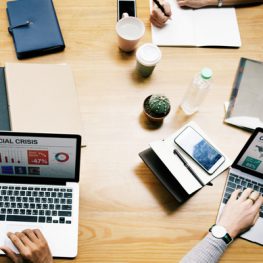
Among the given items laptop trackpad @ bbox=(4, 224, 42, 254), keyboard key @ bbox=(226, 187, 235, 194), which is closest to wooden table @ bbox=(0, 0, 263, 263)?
keyboard key @ bbox=(226, 187, 235, 194)

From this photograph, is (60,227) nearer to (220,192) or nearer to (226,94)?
(220,192)

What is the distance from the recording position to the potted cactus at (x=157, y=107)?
140cm

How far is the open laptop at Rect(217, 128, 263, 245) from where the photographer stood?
1299 mm

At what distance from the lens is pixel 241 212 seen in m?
1.31

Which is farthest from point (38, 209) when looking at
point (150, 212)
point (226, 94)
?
point (226, 94)

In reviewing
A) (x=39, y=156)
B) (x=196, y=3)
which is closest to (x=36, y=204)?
(x=39, y=156)

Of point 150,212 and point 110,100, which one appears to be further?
point 110,100

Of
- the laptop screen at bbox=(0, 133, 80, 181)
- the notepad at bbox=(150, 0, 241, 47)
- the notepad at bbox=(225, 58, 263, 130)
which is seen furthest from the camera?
the notepad at bbox=(150, 0, 241, 47)

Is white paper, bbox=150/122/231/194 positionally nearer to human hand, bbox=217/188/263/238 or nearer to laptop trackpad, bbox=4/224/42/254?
human hand, bbox=217/188/263/238

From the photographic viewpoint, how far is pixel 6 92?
1418mm

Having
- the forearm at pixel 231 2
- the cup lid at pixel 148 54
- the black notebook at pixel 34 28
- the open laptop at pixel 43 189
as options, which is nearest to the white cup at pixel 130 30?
the cup lid at pixel 148 54

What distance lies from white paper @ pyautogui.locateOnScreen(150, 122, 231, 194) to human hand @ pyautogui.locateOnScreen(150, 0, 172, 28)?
17.6 inches

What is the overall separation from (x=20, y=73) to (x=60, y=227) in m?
0.53

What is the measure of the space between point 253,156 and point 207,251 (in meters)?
0.32
